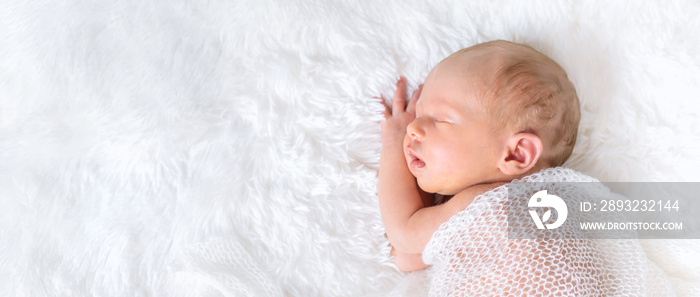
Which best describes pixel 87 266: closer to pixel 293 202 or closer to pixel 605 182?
pixel 293 202

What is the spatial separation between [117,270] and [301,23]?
69cm

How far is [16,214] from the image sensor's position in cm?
126

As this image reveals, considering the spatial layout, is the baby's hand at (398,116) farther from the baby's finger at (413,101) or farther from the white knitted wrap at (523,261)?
the white knitted wrap at (523,261)

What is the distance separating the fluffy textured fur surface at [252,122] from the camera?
1228 mm

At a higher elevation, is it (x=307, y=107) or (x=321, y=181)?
(x=307, y=107)


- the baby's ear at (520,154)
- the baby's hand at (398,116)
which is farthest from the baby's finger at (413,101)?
the baby's ear at (520,154)

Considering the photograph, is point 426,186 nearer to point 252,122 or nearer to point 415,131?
point 415,131

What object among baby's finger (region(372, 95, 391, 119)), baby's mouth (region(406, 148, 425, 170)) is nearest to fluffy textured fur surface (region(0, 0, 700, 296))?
baby's finger (region(372, 95, 391, 119))

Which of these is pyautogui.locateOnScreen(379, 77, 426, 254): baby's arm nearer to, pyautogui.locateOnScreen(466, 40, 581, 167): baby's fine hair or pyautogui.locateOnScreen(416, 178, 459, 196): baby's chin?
pyautogui.locateOnScreen(416, 178, 459, 196): baby's chin

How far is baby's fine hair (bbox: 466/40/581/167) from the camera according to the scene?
108 cm

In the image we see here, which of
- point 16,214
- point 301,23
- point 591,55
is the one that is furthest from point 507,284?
point 16,214

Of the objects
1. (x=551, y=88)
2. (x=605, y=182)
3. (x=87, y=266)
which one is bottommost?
(x=87, y=266)

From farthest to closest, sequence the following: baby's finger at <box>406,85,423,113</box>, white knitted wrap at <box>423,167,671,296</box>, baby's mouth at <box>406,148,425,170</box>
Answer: baby's finger at <box>406,85,423,113</box> < baby's mouth at <box>406,148,425,170</box> < white knitted wrap at <box>423,167,671,296</box>

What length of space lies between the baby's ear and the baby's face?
0.7 inches
